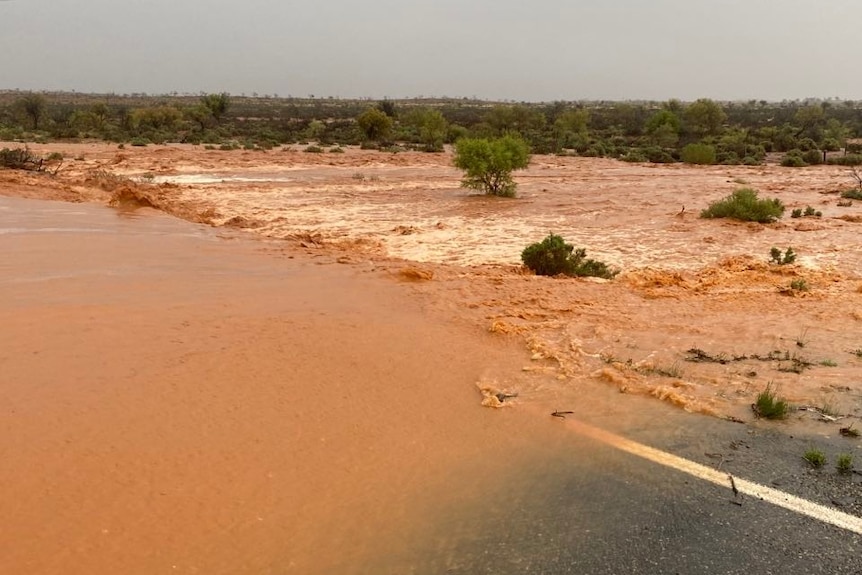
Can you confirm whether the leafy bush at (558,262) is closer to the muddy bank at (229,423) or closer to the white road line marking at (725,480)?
the muddy bank at (229,423)

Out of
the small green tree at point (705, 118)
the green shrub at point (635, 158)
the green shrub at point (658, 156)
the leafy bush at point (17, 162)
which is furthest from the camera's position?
the small green tree at point (705, 118)

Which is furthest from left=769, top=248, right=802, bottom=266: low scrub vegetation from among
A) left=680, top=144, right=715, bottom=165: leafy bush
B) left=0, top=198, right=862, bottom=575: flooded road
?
left=680, top=144, right=715, bottom=165: leafy bush

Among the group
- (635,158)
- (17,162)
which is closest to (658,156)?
(635,158)

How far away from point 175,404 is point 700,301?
6862mm

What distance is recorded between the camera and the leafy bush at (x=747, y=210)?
16.5 metres

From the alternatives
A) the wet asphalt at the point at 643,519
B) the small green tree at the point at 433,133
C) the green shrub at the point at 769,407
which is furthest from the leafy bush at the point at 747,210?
the small green tree at the point at 433,133

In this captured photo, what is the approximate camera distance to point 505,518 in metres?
4.13

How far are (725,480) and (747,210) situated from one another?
13785 millimetres

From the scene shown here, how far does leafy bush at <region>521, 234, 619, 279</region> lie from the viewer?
35.4 feet

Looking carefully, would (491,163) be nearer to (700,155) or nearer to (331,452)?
(331,452)

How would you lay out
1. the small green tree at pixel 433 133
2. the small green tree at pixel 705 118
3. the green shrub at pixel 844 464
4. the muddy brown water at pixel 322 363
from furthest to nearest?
the small green tree at pixel 705 118 < the small green tree at pixel 433 133 < the green shrub at pixel 844 464 < the muddy brown water at pixel 322 363

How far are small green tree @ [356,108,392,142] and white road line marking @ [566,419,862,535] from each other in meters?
40.2

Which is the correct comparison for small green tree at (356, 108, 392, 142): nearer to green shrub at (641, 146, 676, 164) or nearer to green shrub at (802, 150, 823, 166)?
green shrub at (641, 146, 676, 164)

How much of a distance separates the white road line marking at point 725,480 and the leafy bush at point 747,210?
13229 mm
